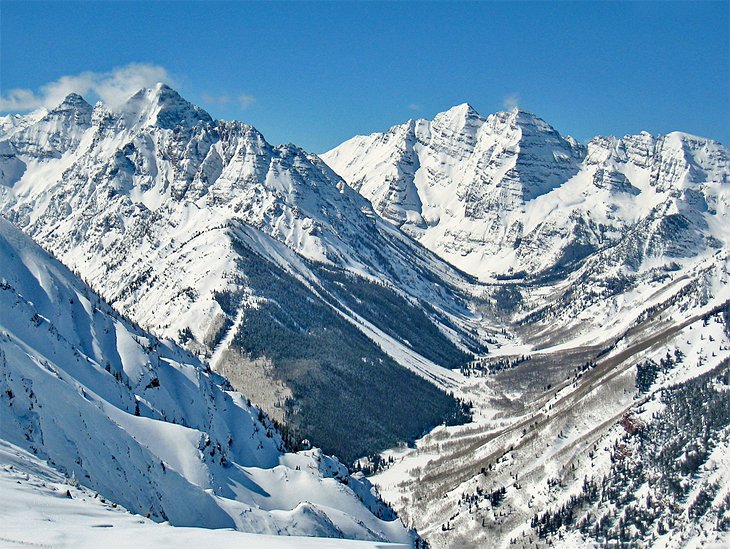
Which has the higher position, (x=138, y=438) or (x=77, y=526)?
(x=77, y=526)

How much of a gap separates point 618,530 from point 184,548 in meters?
156

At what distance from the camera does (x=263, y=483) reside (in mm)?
161125

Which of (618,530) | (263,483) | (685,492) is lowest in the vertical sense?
(263,483)

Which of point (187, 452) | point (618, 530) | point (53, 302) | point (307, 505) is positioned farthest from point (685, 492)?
point (53, 302)

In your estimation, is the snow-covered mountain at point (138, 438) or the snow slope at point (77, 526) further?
the snow-covered mountain at point (138, 438)

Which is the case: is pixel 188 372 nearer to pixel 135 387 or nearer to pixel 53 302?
pixel 135 387

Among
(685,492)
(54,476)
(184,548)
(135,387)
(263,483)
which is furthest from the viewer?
(685,492)

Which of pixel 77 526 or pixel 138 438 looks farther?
pixel 138 438

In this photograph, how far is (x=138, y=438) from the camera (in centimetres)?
13775

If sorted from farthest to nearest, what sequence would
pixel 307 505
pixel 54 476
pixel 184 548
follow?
pixel 307 505
pixel 54 476
pixel 184 548

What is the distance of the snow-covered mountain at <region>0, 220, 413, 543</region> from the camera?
99688 mm

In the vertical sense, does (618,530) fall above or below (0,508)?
above

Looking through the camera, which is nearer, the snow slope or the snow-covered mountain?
the snow slope

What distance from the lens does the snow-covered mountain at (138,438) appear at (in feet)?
327
